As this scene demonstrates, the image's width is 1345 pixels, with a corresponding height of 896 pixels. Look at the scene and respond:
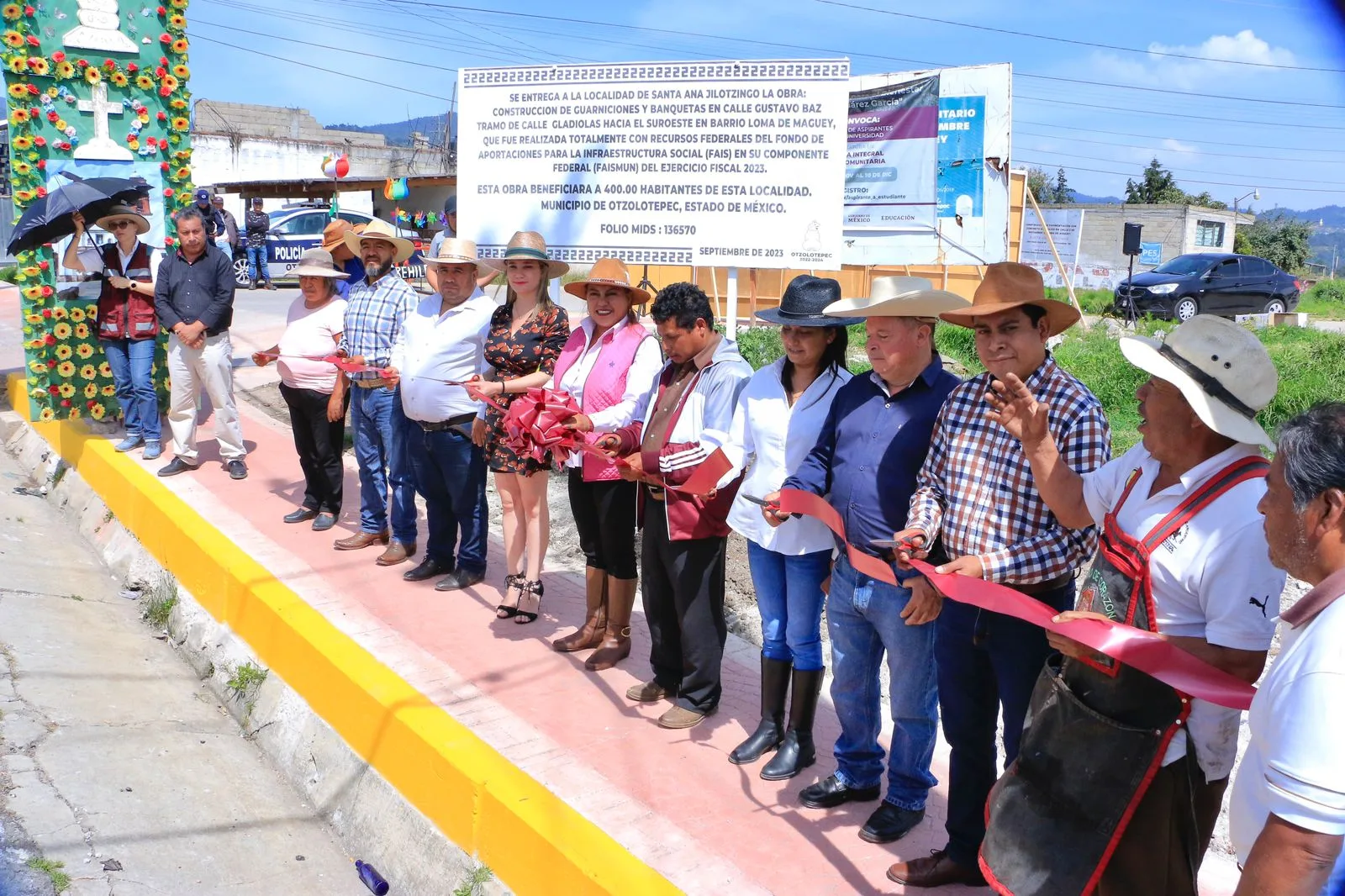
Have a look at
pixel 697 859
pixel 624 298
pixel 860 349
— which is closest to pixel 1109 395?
pixel 860 349

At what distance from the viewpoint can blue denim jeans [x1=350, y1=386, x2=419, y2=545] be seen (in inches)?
253

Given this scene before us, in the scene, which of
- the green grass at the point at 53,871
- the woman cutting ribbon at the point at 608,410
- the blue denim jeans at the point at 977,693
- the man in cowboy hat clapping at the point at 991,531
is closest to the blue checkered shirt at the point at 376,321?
the woman cutting ribbon at the point at 608,410

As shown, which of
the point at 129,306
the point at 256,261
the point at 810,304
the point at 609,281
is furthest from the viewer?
the point at 256,261

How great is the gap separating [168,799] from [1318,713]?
14.5 ft

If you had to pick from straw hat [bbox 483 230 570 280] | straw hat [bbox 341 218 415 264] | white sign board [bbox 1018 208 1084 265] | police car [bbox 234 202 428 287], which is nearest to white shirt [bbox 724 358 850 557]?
straw hat [bbox 483 230 570 280]

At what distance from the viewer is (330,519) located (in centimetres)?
716

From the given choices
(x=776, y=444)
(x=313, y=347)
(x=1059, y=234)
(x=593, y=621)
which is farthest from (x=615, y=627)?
(x=1059, y=234)

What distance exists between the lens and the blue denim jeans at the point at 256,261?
2192 centimetres

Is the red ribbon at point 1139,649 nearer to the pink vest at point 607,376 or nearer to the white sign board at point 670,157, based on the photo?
the pink vest at point 607,376

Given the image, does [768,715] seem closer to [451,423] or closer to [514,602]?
[514,602]

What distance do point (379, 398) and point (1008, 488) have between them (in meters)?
4.32

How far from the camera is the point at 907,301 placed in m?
3.49

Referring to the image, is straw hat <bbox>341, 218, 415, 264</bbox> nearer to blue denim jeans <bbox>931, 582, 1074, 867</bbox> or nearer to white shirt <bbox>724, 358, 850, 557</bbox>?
white shirt <bbox>724, 358, 850, 557</bbox>

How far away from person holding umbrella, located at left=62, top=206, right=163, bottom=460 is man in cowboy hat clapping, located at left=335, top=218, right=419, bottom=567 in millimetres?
2499
